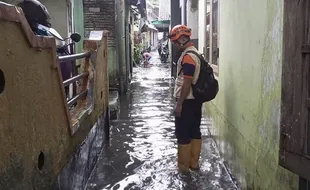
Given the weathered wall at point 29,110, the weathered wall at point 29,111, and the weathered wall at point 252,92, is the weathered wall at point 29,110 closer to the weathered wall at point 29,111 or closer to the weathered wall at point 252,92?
the weathered wall at point 29,111

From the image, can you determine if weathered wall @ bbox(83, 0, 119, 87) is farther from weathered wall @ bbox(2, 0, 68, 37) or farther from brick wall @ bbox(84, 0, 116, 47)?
weathered wall @ bbox(2, 0, 68, 37)

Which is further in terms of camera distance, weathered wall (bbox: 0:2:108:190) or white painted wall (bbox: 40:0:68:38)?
white painted wall (bbox: 40:0:68:38)

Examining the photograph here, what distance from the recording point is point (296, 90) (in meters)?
2.51

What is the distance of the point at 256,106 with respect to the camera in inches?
146

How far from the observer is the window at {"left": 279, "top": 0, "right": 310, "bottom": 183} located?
7.92 ft

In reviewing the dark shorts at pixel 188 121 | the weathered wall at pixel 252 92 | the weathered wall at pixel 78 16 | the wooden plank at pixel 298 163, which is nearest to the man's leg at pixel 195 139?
the dark shorts at pixel 188 121

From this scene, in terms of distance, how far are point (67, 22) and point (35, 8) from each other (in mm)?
3244

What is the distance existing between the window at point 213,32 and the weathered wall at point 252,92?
2.95 feet

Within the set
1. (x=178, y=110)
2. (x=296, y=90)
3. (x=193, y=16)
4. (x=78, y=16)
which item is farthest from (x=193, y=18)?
(x=296, y=90)

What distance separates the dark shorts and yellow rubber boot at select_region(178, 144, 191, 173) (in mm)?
70

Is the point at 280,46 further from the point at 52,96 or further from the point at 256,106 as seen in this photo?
the point at 52,96

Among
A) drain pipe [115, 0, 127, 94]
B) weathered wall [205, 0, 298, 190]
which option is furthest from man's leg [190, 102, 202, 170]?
drain pipe [115, 0, 127, 94]

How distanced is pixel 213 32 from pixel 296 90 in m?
4.53

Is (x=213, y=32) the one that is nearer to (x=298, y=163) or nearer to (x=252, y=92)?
(x=252, y=92)
